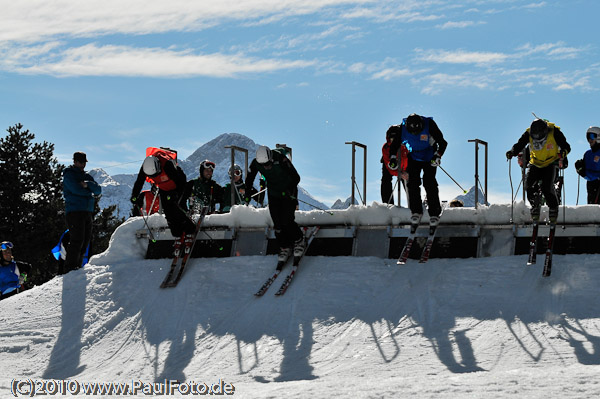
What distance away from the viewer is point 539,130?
1086 cm

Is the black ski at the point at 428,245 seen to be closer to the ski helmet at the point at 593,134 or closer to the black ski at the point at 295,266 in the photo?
the black ski at the point at 295,266

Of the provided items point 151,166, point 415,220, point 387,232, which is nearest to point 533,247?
point 415,220

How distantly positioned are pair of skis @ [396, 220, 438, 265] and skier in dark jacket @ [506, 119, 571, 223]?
1.49 meters

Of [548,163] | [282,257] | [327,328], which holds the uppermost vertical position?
[548,163]

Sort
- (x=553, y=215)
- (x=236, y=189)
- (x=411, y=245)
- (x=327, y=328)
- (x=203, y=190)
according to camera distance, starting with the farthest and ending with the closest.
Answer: (x=236, y=189)
(x=203, y=190)
(x=411, y=245)
(x=553, y=215)
(x=327, y=328)


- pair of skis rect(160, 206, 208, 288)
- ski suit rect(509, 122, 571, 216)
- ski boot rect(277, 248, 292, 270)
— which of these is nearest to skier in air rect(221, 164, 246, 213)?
pair of skis rect(160, 206, 208, 288)

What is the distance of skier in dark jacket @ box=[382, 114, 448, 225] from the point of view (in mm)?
11602

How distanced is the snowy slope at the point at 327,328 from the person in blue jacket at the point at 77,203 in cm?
43

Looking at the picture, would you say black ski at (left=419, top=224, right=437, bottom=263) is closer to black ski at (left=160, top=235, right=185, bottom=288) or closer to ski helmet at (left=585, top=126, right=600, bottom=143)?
ski helmet at (left=585, top=126, right=600, bottom=143)

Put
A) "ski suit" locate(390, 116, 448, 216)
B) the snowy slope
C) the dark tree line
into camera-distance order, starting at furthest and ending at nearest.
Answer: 1. the dark tree line
2. "ski suit" locate(390, 116, 448, 216)
3. the snowy slope

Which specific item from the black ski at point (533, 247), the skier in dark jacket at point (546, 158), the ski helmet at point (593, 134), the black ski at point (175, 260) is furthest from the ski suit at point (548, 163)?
the black ski at point (175, 260)

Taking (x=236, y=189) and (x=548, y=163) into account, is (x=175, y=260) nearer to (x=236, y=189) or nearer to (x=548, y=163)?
(x=236, y=189)

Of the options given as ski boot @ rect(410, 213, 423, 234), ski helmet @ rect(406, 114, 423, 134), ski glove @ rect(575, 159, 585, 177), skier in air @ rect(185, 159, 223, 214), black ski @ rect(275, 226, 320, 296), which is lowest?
black ski @ rect(275, 226, 320, 296)

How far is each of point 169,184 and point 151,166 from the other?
17.2 inches
